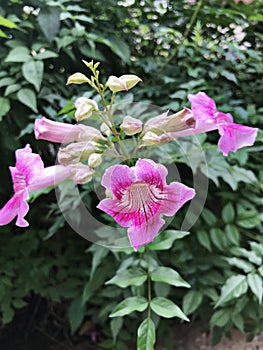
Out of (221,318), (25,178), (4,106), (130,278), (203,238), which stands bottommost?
(221,318)

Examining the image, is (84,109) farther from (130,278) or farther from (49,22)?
(49,22)

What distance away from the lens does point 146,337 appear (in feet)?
2.71

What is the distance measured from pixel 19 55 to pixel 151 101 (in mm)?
462

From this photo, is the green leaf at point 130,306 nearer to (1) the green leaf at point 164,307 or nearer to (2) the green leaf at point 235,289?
(1) the green leaf at point 164,307

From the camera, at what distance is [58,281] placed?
177cm

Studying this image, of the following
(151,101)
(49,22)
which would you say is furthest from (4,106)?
(151,101)

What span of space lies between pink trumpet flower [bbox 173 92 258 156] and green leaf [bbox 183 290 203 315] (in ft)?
2.61

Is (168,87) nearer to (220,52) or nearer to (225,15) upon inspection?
(220,52)

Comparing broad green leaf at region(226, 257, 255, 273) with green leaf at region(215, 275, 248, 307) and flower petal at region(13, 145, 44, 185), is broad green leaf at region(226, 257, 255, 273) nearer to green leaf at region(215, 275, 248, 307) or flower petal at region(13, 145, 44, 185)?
green leaf at region(215, 275, 248, 307)

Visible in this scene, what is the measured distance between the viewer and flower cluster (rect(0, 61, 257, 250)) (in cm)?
55

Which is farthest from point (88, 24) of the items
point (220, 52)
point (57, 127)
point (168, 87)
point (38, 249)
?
point (57, 127)

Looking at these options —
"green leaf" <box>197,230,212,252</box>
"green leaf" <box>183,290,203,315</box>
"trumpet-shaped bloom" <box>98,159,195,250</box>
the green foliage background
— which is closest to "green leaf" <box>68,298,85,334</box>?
the green foliage background

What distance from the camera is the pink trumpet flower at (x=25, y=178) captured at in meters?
0.61

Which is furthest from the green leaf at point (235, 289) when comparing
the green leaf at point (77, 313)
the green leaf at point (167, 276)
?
the green leaf at point (77, 313)
